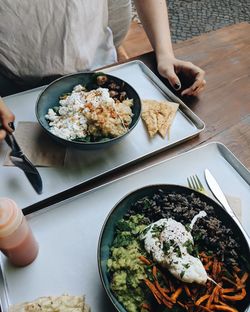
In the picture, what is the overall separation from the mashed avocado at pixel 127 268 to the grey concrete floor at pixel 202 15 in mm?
2647

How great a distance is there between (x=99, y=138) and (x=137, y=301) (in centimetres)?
50

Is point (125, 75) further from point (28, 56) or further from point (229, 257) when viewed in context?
point (229, 257)

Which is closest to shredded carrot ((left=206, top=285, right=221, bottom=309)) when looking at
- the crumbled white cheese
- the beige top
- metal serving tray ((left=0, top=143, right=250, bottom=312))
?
metal serving tray ((left=0, top=143, right=250, bottom=312))

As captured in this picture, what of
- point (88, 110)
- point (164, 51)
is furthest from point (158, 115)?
point (164, 51)

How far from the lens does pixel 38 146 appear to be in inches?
41.8

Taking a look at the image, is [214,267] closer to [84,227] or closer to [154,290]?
[154,290]

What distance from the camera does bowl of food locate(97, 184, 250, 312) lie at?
2.34 ft

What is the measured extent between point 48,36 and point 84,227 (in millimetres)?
793

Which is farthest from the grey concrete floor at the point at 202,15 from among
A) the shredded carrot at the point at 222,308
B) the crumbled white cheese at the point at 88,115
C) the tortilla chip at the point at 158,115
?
the shredded carrot at the point at 222,308

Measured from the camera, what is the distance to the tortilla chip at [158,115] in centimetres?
113

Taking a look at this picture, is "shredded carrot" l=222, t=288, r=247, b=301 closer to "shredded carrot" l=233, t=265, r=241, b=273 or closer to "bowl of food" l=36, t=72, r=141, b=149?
"shredded carrot" l=233, t=265, r=241, b=273

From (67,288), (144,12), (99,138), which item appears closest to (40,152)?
(99,138)

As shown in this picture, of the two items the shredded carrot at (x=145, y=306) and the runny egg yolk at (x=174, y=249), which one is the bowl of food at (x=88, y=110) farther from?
the shredded carrot at (x=145, y=306)

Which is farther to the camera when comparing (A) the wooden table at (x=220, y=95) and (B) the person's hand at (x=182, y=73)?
(B) the person's hand at (x=182, y=73)
